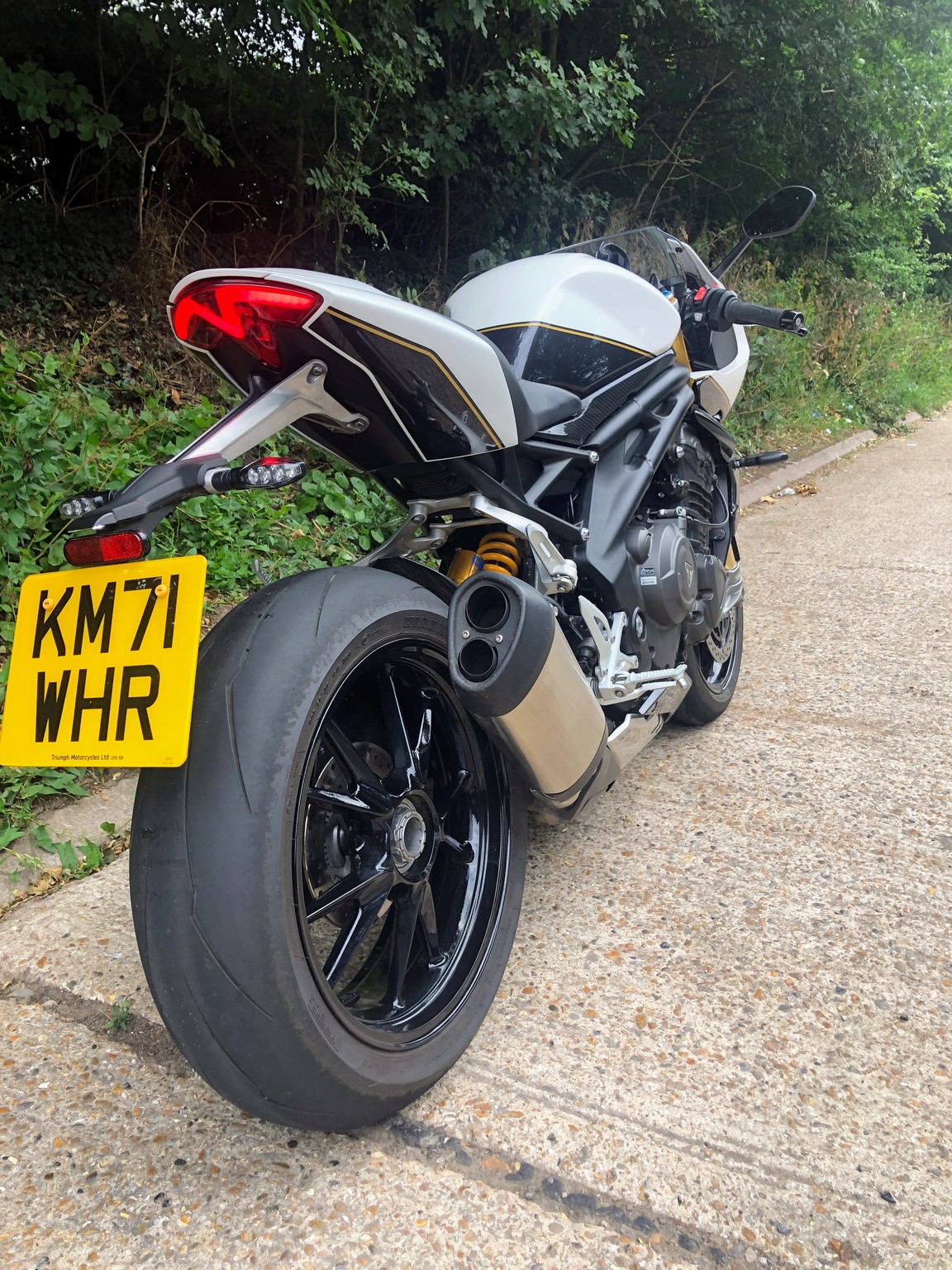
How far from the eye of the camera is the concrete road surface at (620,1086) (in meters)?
1.30

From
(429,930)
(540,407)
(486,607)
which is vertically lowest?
(429,930)

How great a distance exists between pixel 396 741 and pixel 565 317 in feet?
3.43

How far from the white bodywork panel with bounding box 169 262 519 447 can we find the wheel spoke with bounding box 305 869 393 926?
85cm

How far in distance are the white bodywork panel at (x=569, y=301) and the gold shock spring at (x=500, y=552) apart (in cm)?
48

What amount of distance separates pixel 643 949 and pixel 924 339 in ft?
42.5

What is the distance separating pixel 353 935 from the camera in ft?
5.12

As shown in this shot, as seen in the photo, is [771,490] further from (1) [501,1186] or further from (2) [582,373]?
(1) [501,1186]

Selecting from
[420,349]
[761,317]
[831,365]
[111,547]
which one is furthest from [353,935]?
[831,365]

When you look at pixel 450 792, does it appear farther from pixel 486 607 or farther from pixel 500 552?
pixel 500 552

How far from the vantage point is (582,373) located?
2090mm

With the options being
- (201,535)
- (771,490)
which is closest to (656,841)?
(201,535)

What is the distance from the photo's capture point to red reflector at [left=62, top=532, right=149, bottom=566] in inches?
49.6

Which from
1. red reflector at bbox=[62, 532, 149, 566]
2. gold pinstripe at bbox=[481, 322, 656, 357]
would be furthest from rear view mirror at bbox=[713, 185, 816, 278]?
red reflector at bbox=[62, 532, 149, 566]

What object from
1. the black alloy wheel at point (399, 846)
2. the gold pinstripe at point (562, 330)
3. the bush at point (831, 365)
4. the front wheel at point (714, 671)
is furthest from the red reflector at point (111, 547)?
the bush at point (831, 365)
